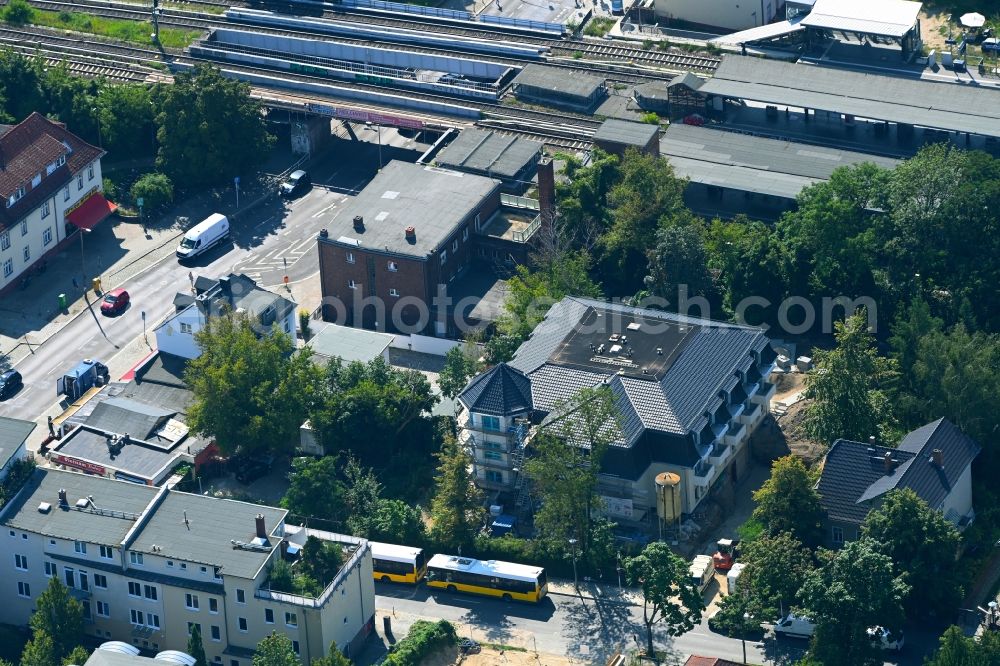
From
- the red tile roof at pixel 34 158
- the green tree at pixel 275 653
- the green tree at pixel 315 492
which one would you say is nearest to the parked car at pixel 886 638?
the green tree at pixel 275 653

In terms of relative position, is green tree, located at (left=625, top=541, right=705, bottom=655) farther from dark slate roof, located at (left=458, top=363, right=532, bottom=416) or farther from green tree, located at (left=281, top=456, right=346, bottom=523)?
green tree, located at (left=281, top=456, right=346, bottom=523)

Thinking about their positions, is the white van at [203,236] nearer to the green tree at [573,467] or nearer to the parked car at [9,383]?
the parked car at [9,383]

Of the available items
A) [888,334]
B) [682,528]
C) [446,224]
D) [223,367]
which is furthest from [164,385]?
[888,334]

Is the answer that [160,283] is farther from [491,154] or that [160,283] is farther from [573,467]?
[573,467]

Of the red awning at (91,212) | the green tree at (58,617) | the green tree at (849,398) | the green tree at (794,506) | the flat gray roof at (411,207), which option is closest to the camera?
the green tree at (58,617)

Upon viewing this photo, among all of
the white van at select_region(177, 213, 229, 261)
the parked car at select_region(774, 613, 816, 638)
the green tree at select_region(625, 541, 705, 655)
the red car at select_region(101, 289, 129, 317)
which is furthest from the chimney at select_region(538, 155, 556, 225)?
the parked car at select_region(774, 613, 816, 638)
